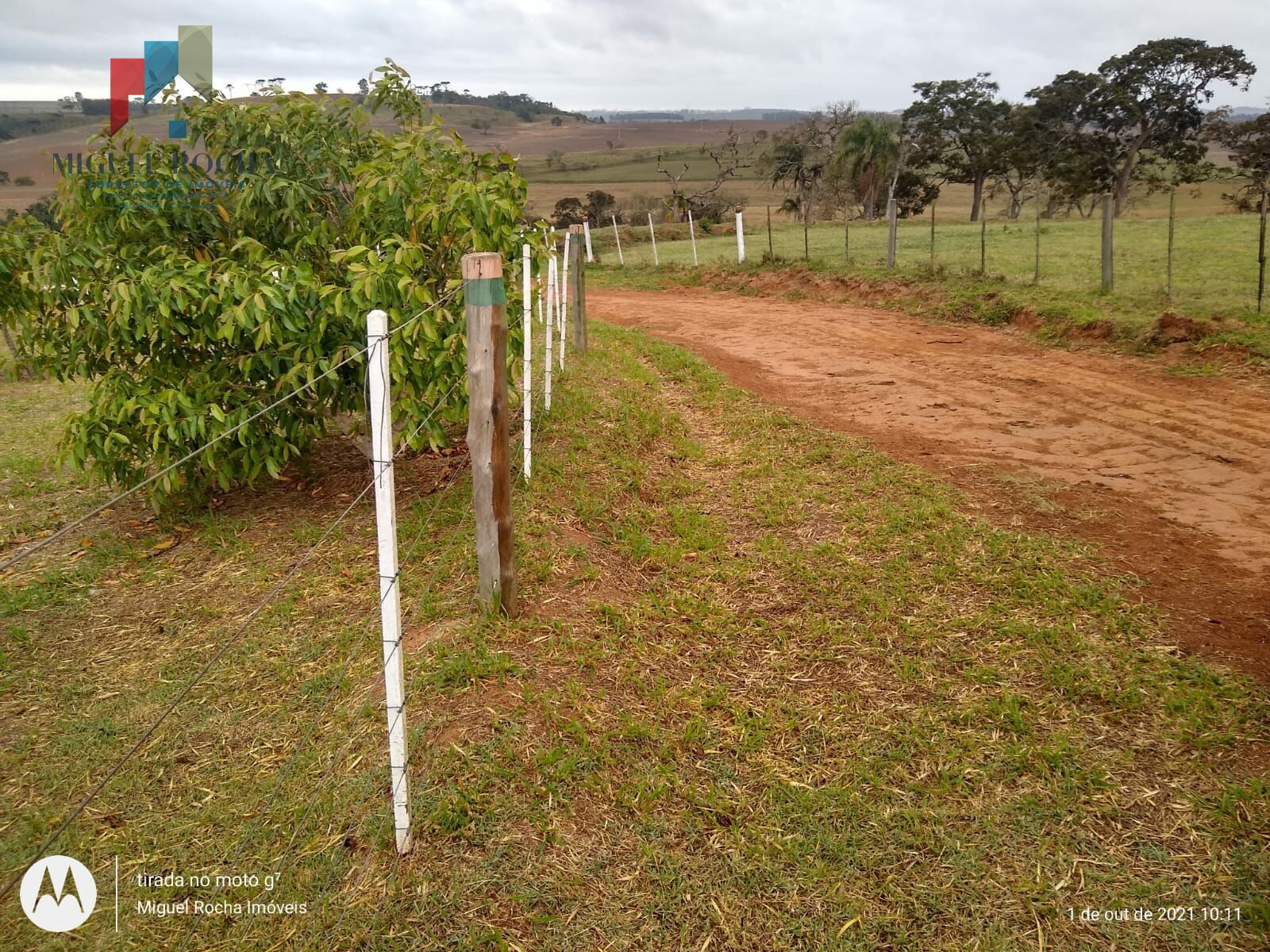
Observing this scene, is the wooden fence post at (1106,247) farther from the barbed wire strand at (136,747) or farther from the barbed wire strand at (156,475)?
the barbed wire strand at (136,747)

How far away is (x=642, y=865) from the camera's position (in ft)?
9.88

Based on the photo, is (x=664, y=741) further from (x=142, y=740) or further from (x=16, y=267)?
(x=16, y=267)

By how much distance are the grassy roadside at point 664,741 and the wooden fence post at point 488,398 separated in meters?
0.59

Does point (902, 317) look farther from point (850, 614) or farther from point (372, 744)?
point (372, 744)

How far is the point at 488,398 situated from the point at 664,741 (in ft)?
5.79

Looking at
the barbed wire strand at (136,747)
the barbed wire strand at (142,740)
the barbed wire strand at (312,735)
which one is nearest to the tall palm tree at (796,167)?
the barbed wire strand at (312,735)

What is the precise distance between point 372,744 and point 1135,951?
2.90 m

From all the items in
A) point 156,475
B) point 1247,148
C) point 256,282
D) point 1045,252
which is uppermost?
point 1247,148

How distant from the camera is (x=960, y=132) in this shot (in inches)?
1629

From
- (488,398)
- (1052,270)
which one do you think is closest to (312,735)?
(488,398)

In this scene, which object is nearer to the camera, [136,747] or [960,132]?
[136,747]

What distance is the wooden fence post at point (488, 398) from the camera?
3732 millimetres

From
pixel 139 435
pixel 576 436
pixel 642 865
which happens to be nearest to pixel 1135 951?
pixel 642 865

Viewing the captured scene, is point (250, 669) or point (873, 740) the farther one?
point (250, 669)
